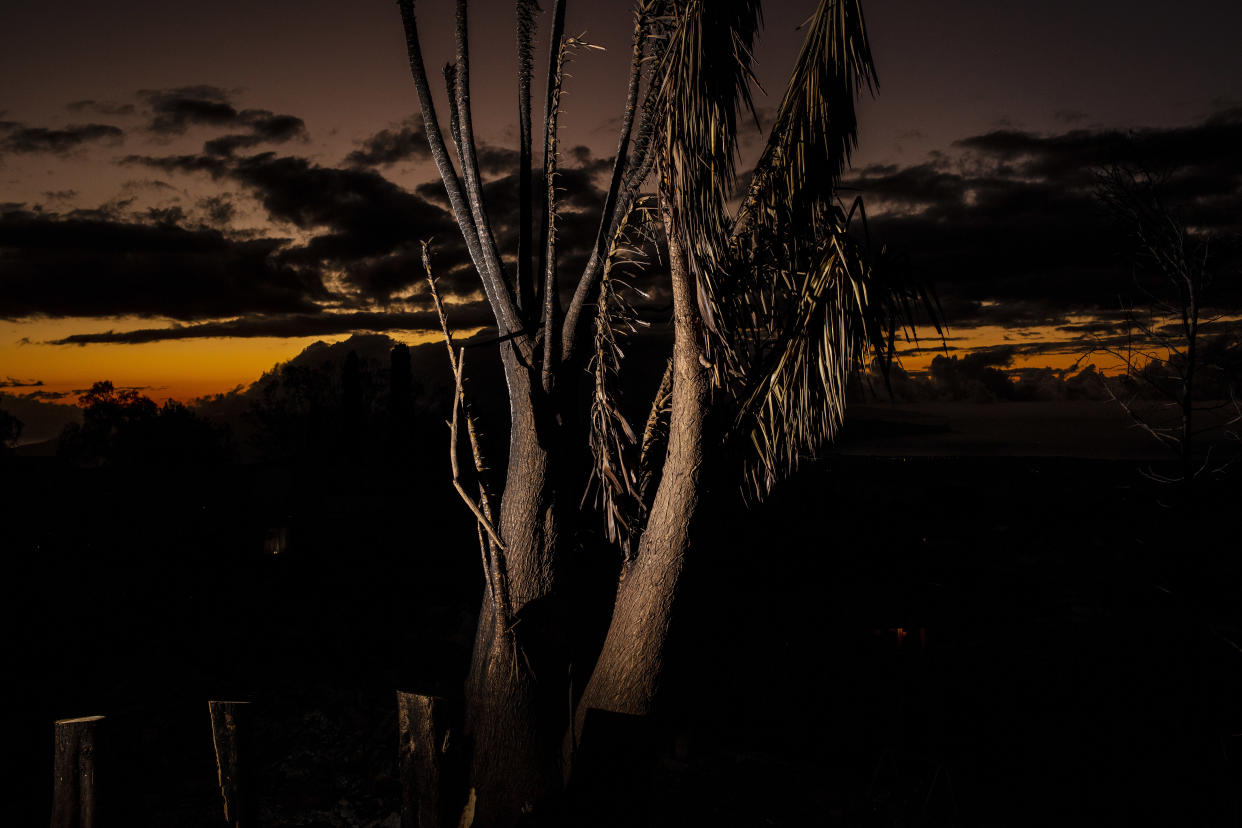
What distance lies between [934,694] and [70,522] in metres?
13.5

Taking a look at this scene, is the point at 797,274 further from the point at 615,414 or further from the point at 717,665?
the point at 717,665

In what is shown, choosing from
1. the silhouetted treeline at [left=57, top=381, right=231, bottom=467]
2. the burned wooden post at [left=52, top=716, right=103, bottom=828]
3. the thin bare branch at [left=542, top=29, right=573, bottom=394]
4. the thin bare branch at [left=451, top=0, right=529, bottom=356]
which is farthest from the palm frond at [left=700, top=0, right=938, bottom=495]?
the silhouetted treeline at [left=57, top=381, right=231, bottom=467]

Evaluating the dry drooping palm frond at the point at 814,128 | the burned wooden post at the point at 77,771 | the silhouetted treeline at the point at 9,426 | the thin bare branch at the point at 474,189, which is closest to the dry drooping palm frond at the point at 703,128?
the dry drooping palm frond at the point at 814,128

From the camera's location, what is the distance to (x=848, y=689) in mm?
9594

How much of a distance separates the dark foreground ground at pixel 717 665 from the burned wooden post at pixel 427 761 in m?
1.13

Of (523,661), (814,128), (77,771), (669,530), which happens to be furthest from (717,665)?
(77,771)

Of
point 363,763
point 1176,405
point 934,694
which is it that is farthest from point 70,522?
point 1176,405

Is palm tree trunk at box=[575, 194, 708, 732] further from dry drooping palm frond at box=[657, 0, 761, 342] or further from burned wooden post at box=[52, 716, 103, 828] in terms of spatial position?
burned wooden post at box=[52, 716, 103, 828]

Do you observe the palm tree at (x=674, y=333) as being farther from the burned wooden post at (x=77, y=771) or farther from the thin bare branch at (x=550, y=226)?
the burned wooden post at (x=77, y=771)

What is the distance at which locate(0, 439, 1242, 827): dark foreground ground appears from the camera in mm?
6070

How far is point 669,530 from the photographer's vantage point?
512 cm

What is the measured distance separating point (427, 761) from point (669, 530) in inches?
87.1

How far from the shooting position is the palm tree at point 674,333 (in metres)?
4.55

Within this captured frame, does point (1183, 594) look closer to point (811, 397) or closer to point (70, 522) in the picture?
point (811, 397)
